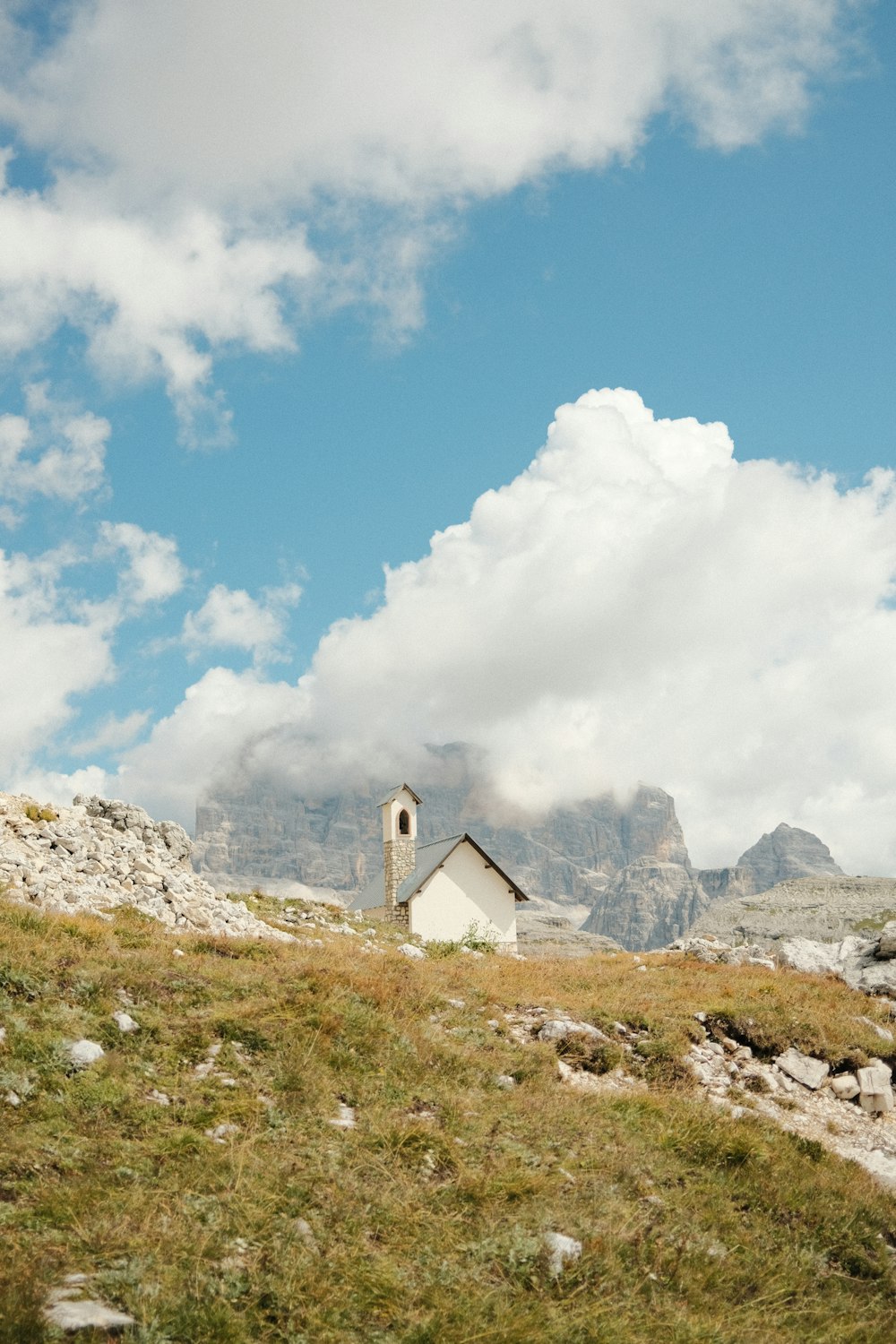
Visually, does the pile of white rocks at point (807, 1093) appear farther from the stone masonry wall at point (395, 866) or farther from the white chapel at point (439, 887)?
the stone masonry wall at point (395, 866)

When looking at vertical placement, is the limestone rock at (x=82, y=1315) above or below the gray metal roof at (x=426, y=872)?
below

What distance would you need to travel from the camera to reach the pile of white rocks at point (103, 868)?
23.1m

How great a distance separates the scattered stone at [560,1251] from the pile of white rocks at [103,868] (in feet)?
52.1

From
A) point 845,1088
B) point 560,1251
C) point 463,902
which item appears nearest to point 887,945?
point 845,1088

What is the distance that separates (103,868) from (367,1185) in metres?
20.8

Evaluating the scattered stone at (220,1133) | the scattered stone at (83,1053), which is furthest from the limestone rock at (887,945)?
the scattered stone at (83,1053)

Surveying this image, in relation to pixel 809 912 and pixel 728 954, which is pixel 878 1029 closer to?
pixel 728 954

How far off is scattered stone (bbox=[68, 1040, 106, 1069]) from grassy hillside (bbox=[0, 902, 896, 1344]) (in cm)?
15

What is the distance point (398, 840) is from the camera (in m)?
54.2

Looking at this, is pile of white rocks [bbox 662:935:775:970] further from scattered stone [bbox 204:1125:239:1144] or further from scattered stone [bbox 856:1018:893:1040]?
scattered stone [bbox 204:1125:239:1144]

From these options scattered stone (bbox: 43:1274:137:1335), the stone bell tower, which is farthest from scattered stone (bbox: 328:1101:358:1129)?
the stone bell tower

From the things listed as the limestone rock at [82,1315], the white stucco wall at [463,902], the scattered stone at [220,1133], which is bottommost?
the limestone rock at [82,1315]

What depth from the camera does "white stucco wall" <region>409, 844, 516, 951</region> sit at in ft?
166

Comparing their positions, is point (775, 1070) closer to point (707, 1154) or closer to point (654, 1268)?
point (707, 1154)
